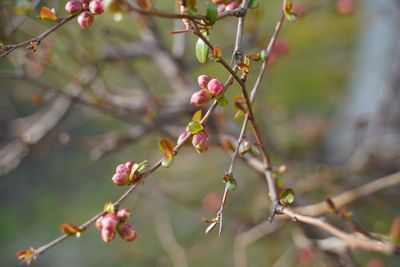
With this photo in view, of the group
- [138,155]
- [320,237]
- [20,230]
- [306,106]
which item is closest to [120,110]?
[320,237]

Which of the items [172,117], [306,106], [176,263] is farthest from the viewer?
[306,106]

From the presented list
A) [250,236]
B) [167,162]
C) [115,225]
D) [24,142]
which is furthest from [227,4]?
[250,236]

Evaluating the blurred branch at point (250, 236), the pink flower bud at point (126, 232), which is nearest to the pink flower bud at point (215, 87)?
the pink flower bud at point (126, 232)

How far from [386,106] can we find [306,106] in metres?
1.43

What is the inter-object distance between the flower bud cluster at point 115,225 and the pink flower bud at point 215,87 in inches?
7.8

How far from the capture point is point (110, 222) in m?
0.65

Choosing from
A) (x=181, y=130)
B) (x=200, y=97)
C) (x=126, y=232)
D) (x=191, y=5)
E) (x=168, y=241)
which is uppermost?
(x=191, y=5)

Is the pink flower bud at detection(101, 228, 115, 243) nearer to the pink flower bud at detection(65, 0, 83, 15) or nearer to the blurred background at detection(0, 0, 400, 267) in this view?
the pink flower bud at detection(65, 0, 83, 15)

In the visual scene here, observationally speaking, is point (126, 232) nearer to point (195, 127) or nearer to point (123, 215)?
point (123, 215)

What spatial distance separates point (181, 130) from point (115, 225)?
2.81 ft

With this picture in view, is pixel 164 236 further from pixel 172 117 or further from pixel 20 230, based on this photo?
pixel 20 230

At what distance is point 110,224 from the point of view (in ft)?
2.14

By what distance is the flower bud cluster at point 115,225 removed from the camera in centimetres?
65

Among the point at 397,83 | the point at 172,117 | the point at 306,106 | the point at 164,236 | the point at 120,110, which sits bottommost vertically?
the point at 306,106
